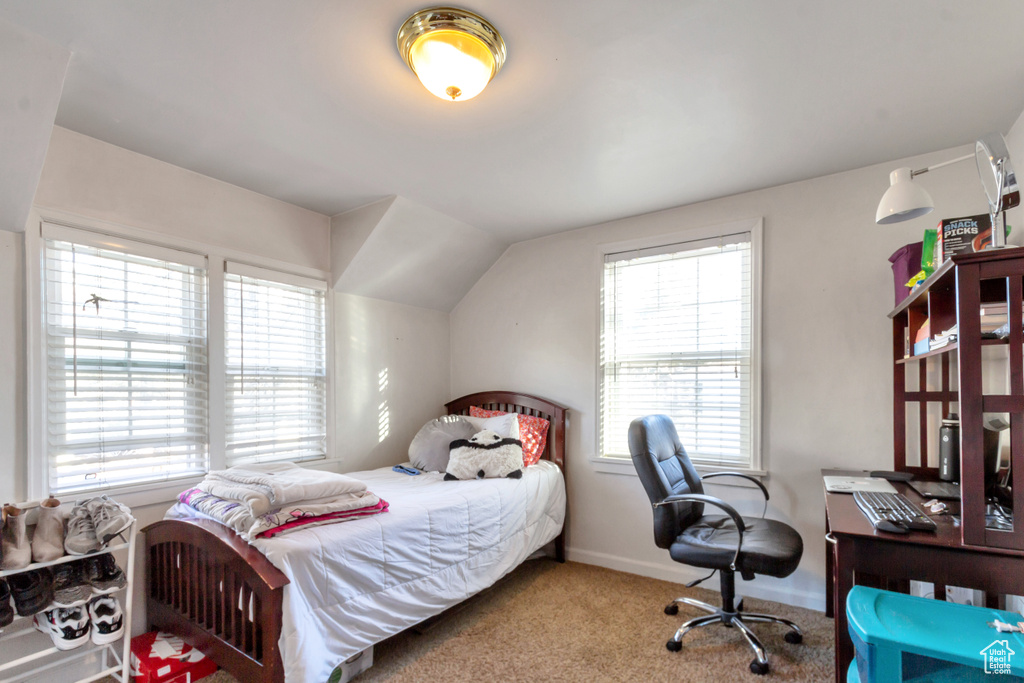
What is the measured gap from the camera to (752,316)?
3.05 metres

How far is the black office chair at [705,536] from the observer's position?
222 centimetres

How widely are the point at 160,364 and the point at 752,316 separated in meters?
3.23

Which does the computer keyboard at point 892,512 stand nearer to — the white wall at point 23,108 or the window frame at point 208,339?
the window frame at point 208,339

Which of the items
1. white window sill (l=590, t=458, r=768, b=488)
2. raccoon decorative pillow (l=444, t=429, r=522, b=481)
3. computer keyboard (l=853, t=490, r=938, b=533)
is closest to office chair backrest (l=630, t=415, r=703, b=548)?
white window sill (l=590, t=458, r=768, b=488)

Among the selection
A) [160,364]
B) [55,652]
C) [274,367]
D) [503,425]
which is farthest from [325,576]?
[503,425]

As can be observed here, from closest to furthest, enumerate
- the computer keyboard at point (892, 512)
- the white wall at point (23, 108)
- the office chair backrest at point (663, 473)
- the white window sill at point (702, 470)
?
1. the computer keyboard at point (892, 512)
2. the white wall at point (23, 108)
3. the office chair backrest at point (663, 473)
4. the white window sill at point (702, 470)

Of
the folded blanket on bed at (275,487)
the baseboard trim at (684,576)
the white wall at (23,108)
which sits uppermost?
the white wall at (23,108)

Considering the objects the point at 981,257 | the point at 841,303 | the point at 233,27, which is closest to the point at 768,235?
the point at 841,303

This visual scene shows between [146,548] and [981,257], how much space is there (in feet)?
11.3

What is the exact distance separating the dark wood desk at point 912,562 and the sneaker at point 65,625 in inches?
106

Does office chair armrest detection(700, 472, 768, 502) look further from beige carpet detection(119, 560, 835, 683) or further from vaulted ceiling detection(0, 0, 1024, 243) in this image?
vaulted ceiling detection(0, 0, 1024, 243)

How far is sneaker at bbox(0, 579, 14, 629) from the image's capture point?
1811 mm

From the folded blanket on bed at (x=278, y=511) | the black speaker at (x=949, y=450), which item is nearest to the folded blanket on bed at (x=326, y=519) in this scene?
the folded blanket on bed at (x=278, y=511)

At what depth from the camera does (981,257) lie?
4.74 feet
